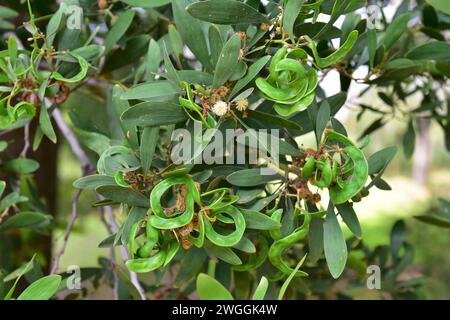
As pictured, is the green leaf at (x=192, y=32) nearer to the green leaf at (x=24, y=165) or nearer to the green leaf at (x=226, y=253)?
the green leaf at (x=226, y=253)

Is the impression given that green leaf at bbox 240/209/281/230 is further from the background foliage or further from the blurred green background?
the blurred green background

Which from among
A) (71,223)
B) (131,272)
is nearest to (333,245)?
(131,272)

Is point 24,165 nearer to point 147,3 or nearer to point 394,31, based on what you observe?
point 147,3

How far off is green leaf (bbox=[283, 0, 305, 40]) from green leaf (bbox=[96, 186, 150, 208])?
236 millimetres

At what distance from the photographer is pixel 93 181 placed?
1.87 feet

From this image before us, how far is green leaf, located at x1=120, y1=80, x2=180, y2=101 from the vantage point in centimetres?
53

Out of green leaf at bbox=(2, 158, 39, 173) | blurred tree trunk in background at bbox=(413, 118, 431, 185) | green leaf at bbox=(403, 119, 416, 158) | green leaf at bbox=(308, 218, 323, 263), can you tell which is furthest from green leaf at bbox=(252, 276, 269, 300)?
blurred tree trunk in background at bbox=(413, 118, 431, 185)

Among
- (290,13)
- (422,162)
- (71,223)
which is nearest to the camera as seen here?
(290,13)

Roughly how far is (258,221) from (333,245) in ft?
0.30

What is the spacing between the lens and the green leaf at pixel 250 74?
0.51m

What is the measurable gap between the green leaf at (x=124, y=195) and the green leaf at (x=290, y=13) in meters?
0.24

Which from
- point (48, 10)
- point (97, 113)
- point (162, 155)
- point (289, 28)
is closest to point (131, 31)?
point (48, 10)

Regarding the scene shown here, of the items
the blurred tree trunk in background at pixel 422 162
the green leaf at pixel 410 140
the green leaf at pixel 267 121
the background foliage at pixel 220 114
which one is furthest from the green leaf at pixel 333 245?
the blurred tree trunk in background at pixel 422 162

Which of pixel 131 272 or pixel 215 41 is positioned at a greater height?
pixel 215 41
